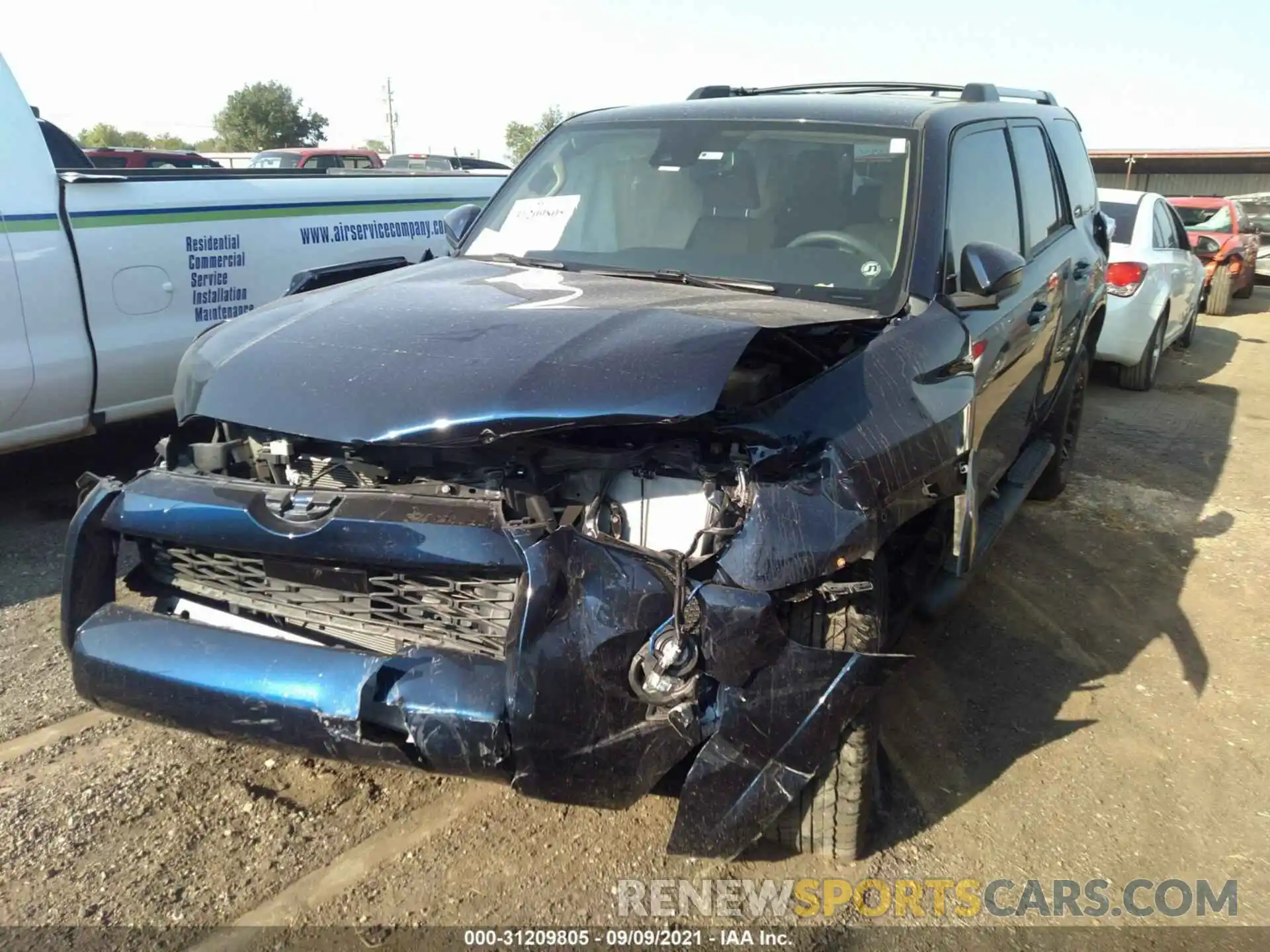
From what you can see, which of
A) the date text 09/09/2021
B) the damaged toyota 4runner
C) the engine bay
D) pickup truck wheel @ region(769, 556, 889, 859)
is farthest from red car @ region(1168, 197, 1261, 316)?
the date text 09/09/2021

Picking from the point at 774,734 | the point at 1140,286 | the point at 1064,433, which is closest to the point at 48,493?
the point at 774,734

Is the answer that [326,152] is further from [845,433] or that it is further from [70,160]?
[845,433]

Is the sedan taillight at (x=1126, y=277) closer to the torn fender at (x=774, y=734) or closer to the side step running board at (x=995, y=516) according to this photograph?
the side step running board at (x=995, y=516)

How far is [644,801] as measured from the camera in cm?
282

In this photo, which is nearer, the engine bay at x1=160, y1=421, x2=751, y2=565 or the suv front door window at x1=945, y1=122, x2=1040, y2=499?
the engine bay at x1=160, y1=421, x2=751, y2=565

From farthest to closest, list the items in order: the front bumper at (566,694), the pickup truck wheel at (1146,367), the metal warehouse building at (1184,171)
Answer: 1. the metal warehouse building at (1184,171)
2. the pickup truck wheel at (1146,367)
3. the front bumper at (566,694)

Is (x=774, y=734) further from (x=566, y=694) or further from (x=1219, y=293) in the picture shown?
(x=1219, y=293)

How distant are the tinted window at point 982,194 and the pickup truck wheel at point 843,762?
1.32m

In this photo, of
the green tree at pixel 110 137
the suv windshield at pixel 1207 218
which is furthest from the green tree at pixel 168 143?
the suv windshield at pixel 1207 218

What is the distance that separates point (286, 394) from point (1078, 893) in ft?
7.62

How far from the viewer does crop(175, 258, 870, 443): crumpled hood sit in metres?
2.19

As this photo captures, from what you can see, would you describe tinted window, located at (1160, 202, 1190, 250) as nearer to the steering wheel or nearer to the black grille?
the steering wheel

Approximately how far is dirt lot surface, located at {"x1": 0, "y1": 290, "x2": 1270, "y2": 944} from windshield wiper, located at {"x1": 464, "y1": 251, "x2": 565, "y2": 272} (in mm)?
1752

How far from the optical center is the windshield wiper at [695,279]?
3.10 m
